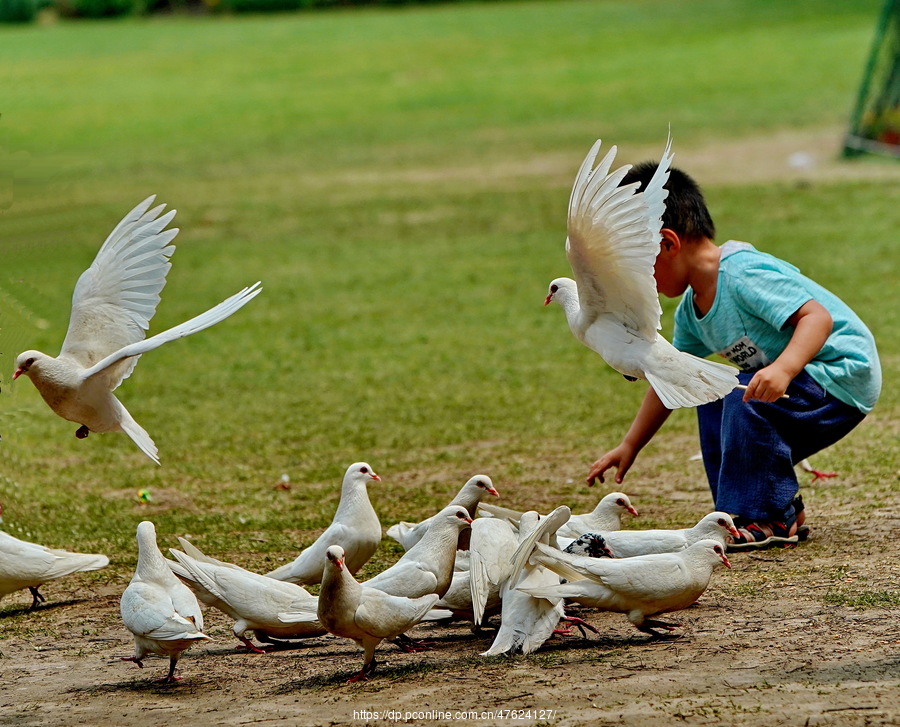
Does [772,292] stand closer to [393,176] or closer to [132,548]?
[132,548]

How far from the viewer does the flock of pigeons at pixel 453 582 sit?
399cm

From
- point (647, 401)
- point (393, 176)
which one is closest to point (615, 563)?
point (647, 401)

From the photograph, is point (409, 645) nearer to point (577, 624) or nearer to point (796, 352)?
point (577, 624)

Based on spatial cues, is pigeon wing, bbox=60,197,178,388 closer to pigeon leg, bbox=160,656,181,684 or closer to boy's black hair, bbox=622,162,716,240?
pigeon leg, bbox=160,656,181,684

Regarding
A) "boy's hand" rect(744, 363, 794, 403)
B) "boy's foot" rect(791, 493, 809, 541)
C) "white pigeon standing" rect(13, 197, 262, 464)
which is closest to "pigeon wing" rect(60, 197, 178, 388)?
"white pigeon standing" rect(13, 197, 262, 464)

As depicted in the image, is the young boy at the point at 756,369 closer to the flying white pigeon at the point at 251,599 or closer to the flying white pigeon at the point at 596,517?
the flying white pigeon at the point at 596,517

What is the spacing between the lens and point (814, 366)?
200 inches

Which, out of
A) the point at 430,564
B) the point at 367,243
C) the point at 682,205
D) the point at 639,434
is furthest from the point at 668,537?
the point at 367,243

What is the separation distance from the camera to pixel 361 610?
388 cm

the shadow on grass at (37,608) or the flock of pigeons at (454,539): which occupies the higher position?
the flock of pigeons at (454,539)

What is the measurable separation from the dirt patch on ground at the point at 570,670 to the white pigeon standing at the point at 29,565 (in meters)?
0.17

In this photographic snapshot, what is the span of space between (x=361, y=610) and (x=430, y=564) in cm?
50

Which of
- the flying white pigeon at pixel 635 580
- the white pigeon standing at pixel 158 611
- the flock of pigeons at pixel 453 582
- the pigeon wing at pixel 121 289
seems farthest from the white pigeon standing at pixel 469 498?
the pigeon wing at pixel 121 289

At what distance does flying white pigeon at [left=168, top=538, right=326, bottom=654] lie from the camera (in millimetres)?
4266
